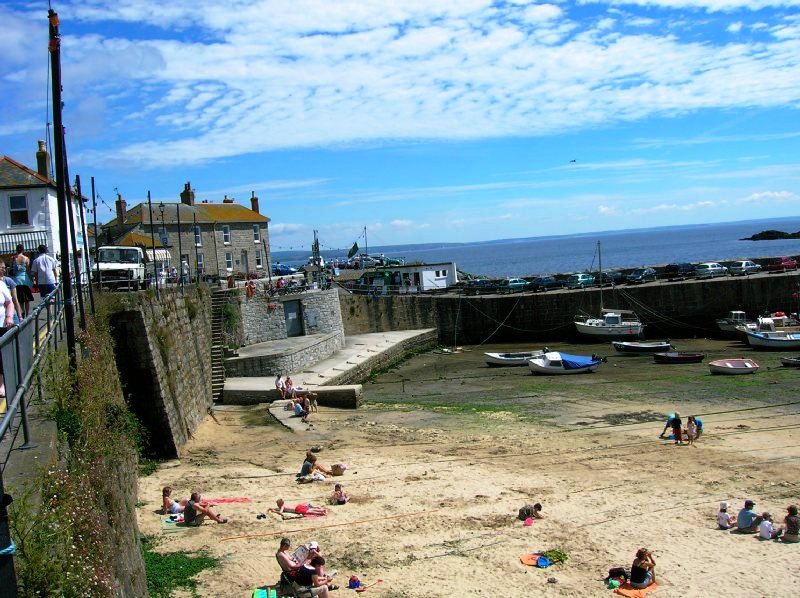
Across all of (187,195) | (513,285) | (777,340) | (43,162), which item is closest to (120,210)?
(187,195)

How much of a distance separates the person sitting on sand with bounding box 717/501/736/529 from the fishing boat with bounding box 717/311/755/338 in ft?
94.5

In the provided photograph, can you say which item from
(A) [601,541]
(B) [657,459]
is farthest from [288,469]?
(B) [657,459]

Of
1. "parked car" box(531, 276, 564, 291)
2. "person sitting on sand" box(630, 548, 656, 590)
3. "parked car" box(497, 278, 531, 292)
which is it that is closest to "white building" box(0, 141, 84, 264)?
"person sitting on sand" box(630, 548, 656, 590)

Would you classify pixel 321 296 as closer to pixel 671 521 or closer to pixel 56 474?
pixel 671 521

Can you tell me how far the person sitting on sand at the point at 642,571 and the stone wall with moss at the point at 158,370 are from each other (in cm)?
1110

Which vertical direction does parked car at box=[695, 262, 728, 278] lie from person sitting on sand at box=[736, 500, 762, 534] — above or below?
above

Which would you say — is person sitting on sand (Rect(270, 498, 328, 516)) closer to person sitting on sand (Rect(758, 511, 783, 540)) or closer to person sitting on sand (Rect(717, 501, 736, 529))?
person sitting on sand (Rect(717, 501, 736, 529))

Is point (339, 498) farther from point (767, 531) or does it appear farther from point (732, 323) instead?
point (732, 323)

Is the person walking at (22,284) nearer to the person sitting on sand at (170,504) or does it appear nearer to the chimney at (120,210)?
the person sitting on sand at (170,504)

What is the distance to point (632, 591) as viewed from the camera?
12.0m

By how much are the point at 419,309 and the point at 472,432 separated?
23.9m

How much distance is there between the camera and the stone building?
4409 cm

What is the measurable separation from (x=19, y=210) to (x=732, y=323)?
35.5m

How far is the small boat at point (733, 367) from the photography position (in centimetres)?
3141
